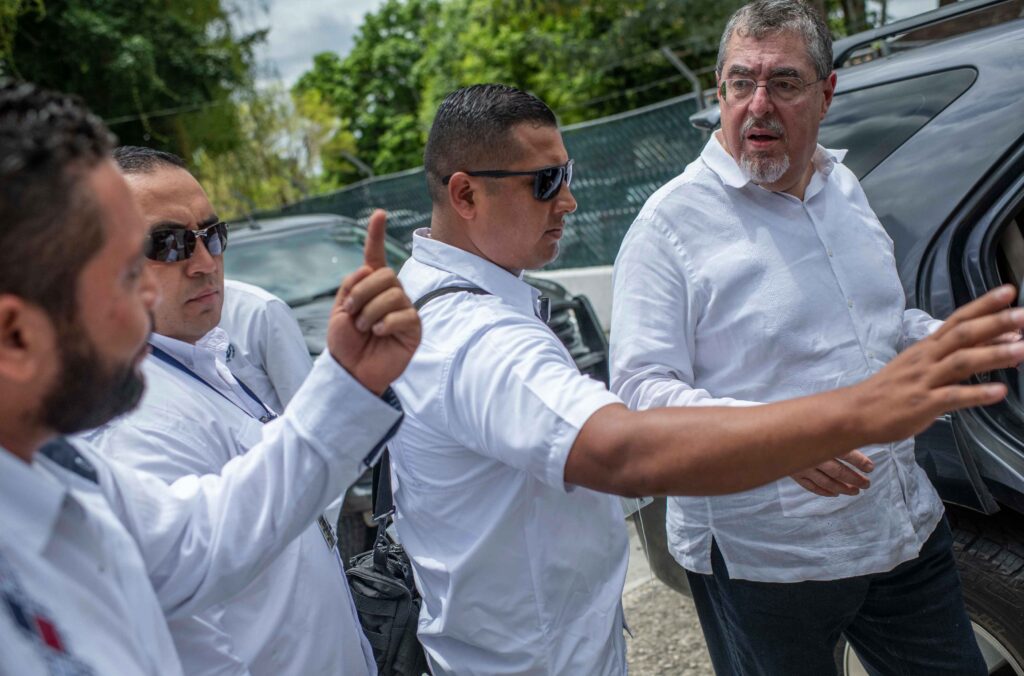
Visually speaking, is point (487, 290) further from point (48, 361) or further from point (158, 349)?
point (48, 361)

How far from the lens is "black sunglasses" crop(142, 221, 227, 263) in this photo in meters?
2.19

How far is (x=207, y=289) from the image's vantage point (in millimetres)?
2219

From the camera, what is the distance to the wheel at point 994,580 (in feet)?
8.14

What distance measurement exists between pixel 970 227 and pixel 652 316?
2.88 ft

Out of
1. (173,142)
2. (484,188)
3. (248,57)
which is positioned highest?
(484,188)

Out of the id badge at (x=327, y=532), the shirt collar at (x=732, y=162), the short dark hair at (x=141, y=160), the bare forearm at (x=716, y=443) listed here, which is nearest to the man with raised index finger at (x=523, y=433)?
the bare forearm at (x=716, y=443)

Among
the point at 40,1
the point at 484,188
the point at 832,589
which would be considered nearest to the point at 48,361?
the point at 484,188

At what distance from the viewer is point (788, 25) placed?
241cm

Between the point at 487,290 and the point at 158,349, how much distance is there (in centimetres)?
67

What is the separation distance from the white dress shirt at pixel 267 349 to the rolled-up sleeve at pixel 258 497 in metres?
1.84

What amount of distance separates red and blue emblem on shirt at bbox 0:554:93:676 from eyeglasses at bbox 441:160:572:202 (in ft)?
3.83

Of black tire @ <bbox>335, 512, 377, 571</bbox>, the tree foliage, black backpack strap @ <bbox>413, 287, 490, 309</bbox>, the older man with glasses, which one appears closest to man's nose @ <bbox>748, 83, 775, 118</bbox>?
the older man with glasses

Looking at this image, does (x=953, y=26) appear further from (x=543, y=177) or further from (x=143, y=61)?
(x=143, y=61)

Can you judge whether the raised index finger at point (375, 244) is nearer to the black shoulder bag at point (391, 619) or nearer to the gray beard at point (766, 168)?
the black shoulder bag at point (391, 619)
